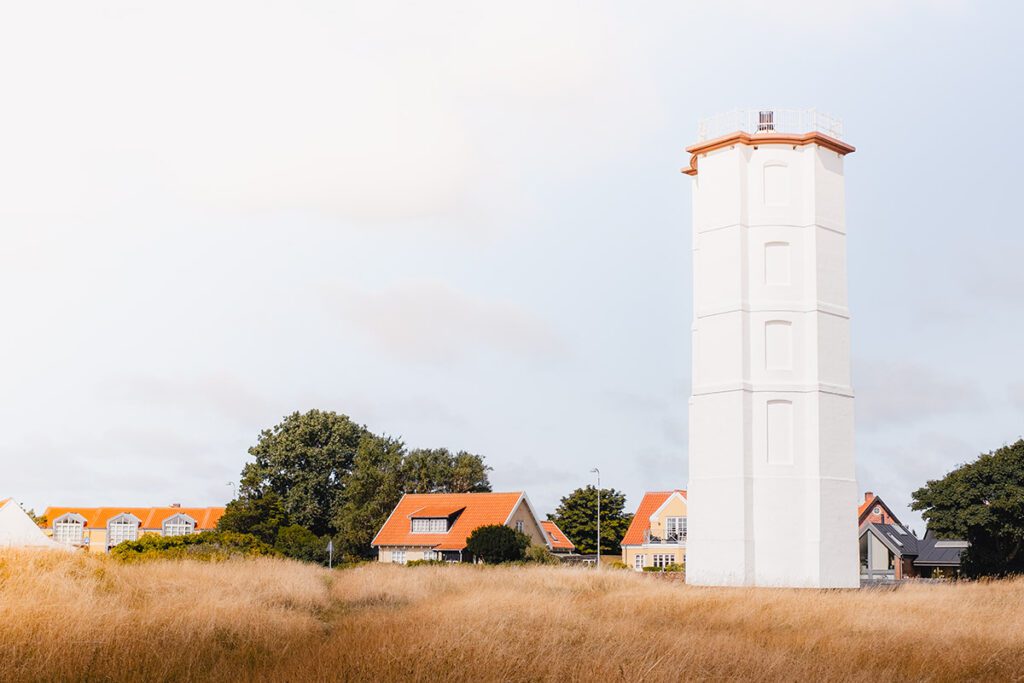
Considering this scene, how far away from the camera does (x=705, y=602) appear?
854 inches

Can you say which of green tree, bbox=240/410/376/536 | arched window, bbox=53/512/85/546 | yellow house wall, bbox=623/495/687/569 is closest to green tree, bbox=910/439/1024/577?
yellow house wall, bbox=623/495/687/569

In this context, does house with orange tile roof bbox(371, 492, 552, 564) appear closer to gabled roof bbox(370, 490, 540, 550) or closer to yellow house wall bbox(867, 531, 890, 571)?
gabled roof bbox(370, 490, 540, 550)

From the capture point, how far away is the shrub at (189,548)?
28.3 meters

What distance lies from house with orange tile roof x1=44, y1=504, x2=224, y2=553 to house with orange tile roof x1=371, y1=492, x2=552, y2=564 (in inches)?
1623

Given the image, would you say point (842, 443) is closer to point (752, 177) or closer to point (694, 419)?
point (694, 419)

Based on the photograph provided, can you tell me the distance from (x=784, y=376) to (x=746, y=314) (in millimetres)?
2264

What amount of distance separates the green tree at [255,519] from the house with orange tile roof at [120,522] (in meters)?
42.2

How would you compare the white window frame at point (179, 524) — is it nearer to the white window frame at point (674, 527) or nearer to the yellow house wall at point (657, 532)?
the yellow house wall at point (657, 532)

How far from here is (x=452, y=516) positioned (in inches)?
2203

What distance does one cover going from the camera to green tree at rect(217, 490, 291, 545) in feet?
169

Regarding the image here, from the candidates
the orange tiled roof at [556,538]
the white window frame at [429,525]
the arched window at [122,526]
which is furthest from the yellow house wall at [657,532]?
the arched window at [122,526]

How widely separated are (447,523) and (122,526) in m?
53.4

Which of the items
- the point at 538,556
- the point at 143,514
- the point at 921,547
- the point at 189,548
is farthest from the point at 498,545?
the point at 143,514

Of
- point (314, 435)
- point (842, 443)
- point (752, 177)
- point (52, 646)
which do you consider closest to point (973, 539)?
point (842, 443)
